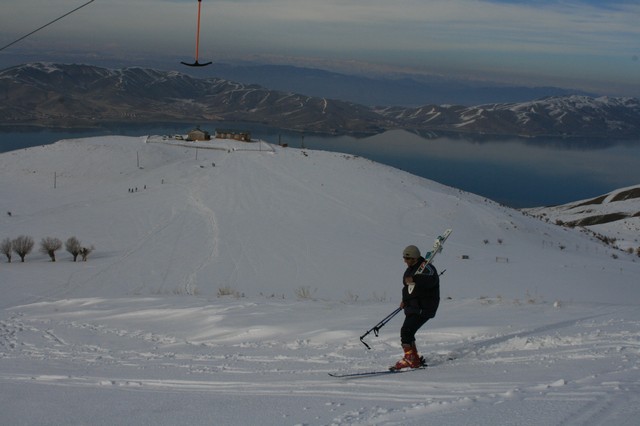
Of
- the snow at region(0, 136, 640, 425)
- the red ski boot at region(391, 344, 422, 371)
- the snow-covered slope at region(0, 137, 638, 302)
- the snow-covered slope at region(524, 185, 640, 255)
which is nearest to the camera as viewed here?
the snow at region(0, 136, 640, 425)

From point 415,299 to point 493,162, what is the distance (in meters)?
124

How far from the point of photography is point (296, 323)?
916cm

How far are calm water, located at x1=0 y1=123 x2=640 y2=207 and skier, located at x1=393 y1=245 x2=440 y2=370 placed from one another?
72596mm

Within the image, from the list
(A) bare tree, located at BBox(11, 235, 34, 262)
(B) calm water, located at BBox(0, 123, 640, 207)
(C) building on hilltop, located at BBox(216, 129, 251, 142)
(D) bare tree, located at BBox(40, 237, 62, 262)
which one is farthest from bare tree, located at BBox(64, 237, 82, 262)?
(B) calm water, located at BBox(0, 123, 640, 207)

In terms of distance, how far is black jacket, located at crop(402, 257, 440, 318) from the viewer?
20.7 ft

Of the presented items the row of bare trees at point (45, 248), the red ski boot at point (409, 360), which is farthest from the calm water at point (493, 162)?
the red ski boot at point (409, 360)

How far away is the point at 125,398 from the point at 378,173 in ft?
139

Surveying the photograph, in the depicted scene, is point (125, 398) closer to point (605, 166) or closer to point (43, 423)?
point (43, 423)

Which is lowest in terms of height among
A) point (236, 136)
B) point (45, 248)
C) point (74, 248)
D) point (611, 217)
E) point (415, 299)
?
point (611, 217)

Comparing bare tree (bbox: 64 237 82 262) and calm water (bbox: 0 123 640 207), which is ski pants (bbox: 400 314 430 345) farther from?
calm water (bbox: 0 123 640 207)

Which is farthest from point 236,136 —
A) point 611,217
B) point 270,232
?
point 270,232

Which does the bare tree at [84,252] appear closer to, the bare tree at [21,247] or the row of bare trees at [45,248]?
the row of bare trees at [45,248]

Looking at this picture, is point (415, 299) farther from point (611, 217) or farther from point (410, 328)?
point (611, 217)

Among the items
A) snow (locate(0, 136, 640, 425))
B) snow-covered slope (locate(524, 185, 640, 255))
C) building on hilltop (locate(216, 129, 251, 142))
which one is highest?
building on hilltop (locate(216, 129, 251, 142))
